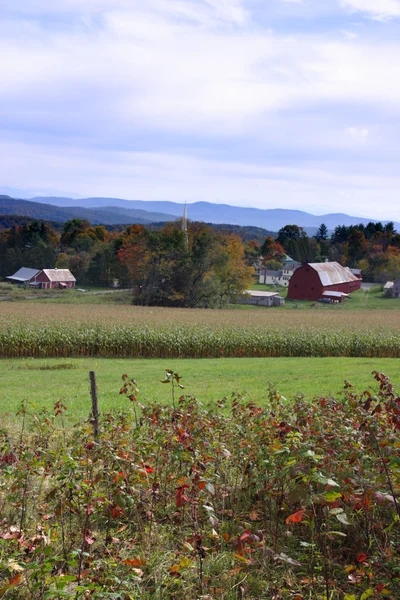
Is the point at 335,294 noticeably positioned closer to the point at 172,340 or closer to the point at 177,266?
the point at 177,266

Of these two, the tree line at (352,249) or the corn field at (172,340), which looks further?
the tree line at (352,249)

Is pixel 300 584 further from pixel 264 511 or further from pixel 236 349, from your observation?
pixel 236 349

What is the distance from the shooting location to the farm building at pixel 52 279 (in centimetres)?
8144

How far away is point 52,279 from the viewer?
268 ft

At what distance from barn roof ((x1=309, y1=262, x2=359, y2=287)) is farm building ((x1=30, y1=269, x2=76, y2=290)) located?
35.7m

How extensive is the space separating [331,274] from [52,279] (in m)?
39.8

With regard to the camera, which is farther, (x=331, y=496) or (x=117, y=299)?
(x=117, y=299)

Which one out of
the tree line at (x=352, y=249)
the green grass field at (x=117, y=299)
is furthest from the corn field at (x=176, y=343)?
the tree line at (x=352, y=249)

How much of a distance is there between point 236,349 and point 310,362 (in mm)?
4877

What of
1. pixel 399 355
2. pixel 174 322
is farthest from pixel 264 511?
pixel 174 322

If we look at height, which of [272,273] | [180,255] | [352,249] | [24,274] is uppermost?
[352,249]

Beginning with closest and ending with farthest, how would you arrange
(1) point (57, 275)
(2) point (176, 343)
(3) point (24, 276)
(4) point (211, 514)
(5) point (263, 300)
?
(4) point (211, 514)
(2) point (176, 343)
(5) point (263, 300)
(1) point (57, 275)
(3) point (24, 276)

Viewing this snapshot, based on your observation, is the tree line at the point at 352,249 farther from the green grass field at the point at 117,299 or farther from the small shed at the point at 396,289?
the green grass field at the point at 117,299

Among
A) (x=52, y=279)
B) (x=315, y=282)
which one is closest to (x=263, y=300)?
(x=315, y=282)
